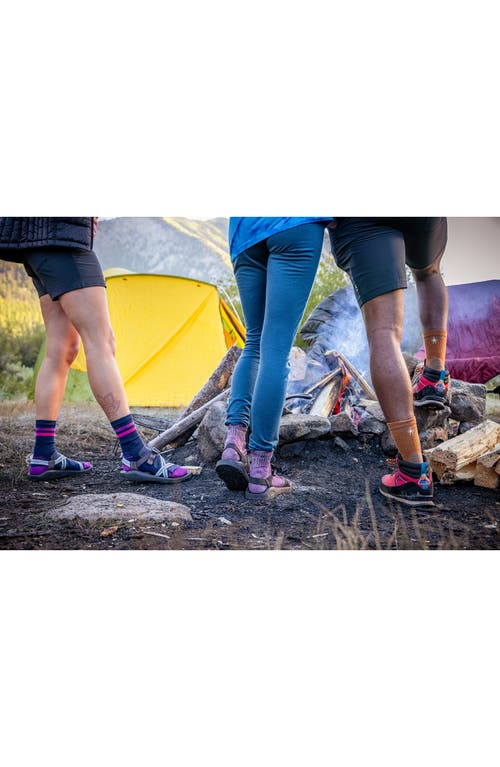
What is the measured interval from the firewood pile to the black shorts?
80 cm

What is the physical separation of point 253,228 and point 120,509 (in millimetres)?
1005

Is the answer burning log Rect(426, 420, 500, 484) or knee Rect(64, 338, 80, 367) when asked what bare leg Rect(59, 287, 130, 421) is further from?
burning log Rect(426, 420, 500, 484)

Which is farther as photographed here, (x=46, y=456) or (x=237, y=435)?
(x=46, y=456)

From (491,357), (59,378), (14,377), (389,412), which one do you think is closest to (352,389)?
(491,357)

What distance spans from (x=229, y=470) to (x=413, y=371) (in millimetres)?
1034

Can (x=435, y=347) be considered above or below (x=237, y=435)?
above

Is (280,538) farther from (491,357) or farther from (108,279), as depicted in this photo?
(108,279)

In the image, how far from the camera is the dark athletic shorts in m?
1.80

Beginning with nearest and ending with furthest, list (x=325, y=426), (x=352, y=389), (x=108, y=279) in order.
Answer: (x=325, y=426), (x=352, y=389), (x=108, y=279)

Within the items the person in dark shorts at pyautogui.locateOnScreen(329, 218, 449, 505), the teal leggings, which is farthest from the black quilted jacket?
the person in dark shorts at pyautogui.locateOnScreen(329, 218, 449, 505)

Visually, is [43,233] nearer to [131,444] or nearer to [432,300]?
[131,444]

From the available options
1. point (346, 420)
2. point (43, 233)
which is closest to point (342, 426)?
point (346, 420)

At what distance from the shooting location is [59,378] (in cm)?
210

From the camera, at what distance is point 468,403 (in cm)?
237
